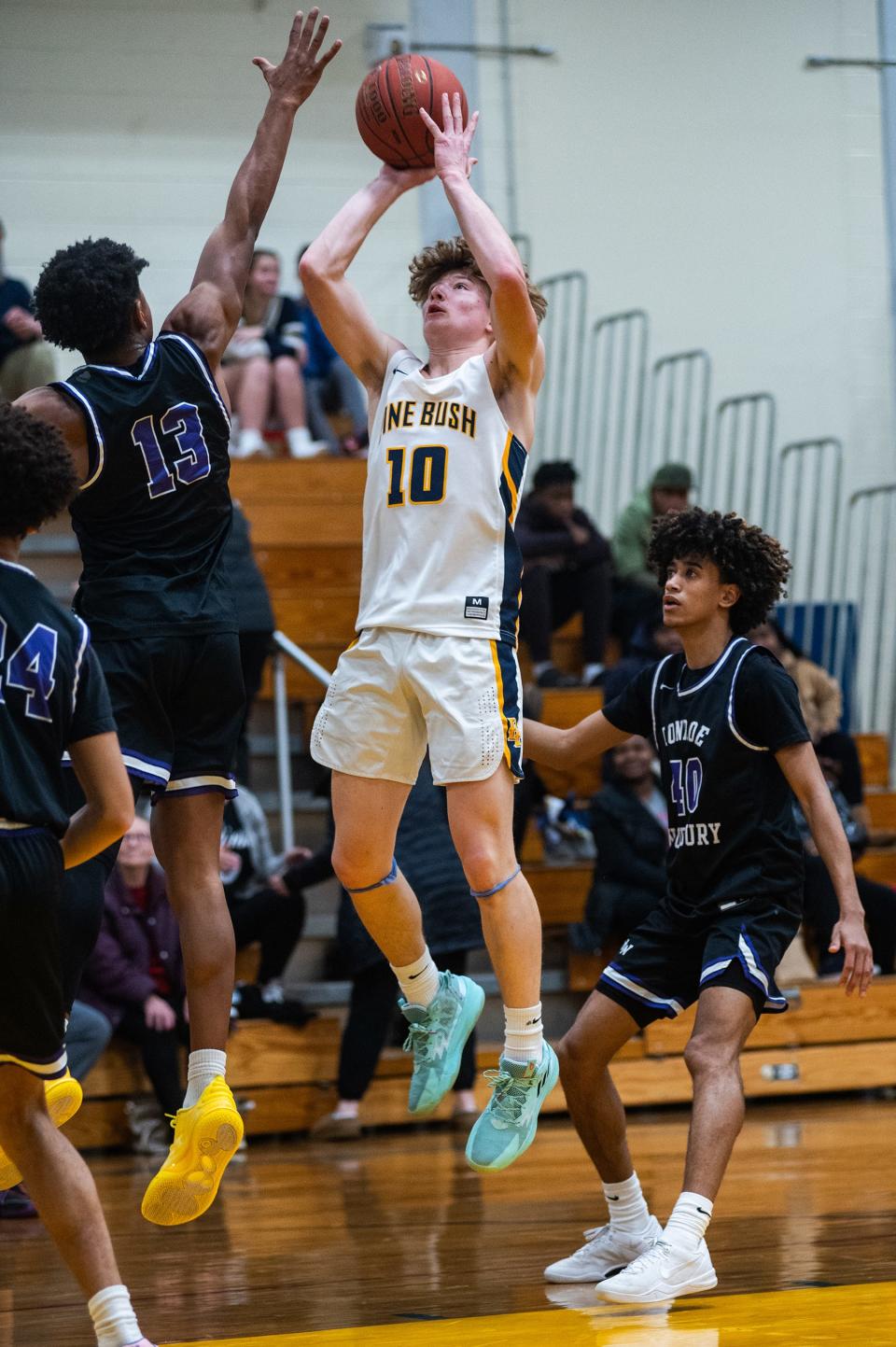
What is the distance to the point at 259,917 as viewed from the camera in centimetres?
730

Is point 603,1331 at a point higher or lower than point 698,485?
lower

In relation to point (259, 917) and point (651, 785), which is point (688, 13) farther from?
point (259, 917)

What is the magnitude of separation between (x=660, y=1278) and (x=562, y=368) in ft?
26.5

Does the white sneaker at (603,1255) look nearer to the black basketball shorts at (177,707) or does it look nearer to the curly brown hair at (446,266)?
the black basketball shorts at (177,707)

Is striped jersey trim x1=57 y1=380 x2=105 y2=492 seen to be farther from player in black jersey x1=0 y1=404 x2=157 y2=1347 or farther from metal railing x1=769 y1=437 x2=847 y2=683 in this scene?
metal railing x1=769 y1=437 x2=847 y2=683

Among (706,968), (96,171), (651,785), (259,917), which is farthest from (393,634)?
(96,171)

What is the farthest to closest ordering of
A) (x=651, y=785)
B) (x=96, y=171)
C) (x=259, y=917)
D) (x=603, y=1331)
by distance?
(x=96, y=171), (x=651, y=785), (x=259, y=917), (x=603, y=1331)

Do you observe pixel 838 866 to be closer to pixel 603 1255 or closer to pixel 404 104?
pixel 603 1255

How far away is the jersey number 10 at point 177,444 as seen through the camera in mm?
3848

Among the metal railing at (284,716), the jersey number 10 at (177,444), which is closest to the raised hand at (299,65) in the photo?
the jersey number 10 at (177,444)

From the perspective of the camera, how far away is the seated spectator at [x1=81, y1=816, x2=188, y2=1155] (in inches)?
266

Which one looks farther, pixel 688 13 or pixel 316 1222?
pixel 688 13

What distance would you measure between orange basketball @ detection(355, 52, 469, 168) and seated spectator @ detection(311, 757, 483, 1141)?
328 centimetres

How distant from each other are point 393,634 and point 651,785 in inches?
166
